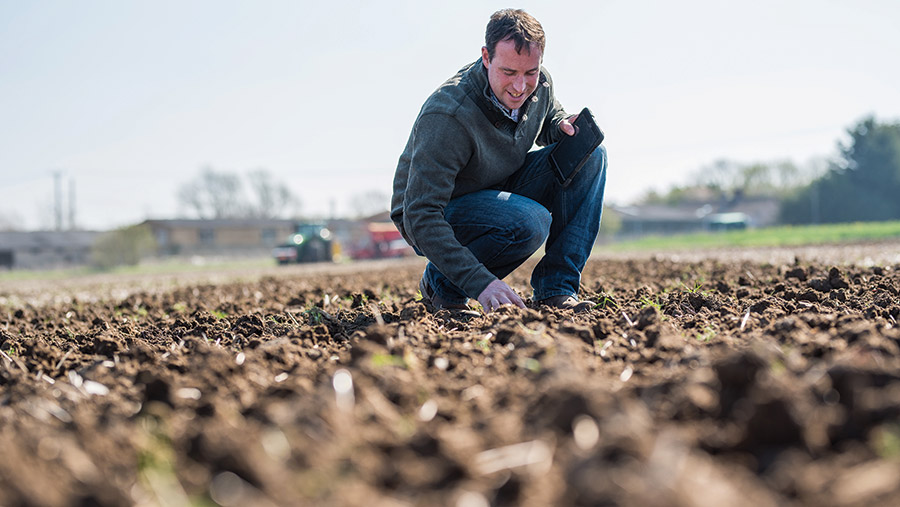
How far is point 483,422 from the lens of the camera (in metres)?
1.29

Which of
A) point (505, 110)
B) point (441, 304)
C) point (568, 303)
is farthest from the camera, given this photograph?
point (441, 304)

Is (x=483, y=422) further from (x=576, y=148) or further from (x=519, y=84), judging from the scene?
(x=576, y=148)

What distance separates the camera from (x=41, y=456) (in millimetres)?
1190

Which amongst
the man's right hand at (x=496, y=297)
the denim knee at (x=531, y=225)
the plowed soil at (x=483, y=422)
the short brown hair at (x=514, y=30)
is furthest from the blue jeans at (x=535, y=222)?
the plowed soil at (x=483, y=422)

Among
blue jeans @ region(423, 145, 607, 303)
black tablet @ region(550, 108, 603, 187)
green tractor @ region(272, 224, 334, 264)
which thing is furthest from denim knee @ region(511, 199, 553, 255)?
green tractor @ region(272, 224, 334, 264)

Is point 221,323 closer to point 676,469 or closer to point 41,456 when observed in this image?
point 41,456

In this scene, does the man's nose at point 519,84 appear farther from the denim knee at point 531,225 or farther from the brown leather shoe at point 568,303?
the brown leather shoe at point 568,303

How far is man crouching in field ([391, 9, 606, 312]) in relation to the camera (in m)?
3.18

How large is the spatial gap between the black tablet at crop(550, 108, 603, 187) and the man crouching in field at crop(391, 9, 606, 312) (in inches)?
2.2

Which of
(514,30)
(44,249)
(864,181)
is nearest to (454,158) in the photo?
(514,30)

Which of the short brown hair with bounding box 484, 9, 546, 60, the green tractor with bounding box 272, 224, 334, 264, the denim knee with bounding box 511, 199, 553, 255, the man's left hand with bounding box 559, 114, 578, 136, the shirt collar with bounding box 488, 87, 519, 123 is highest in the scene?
the short brown hair with bounding box 484, 9, 546, 60

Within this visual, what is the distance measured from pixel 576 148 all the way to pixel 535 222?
47cm

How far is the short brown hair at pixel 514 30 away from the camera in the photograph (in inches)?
122

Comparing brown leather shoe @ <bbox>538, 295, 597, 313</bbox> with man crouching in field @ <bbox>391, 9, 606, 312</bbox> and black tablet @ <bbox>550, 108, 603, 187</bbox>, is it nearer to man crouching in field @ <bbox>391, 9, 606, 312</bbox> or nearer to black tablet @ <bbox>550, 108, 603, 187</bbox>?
man crouching in field @ <bbox>391, 9, 606, 312</bbox>
